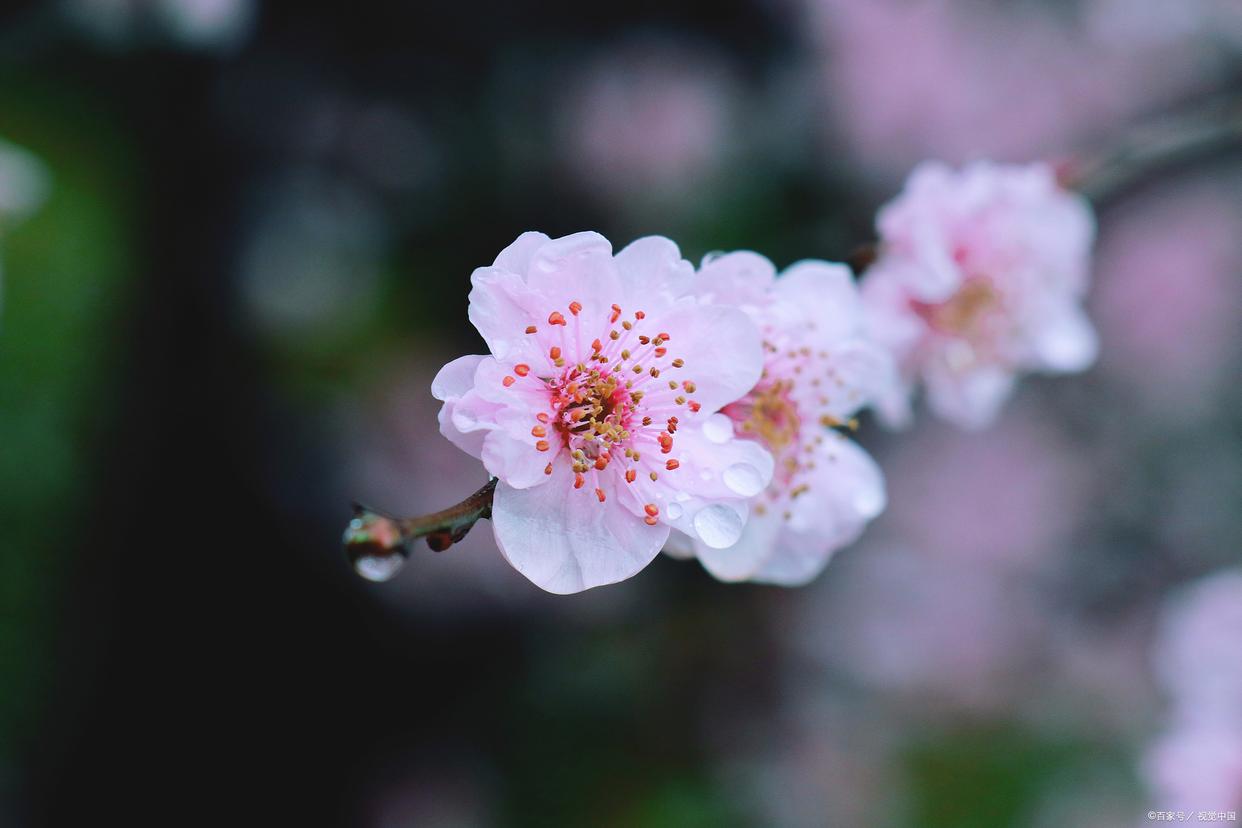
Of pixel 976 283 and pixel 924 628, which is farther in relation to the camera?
pixel 924 628

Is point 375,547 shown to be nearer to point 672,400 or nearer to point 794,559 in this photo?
point 672,400

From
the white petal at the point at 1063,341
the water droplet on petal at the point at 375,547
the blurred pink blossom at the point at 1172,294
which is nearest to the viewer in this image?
the water droplet on petal at the point at 375,547

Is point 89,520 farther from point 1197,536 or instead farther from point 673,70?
point 1197,536

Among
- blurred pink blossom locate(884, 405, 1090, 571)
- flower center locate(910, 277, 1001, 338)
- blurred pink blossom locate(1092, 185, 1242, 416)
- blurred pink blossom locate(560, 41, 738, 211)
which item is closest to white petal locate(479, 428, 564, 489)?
flower center locate(910, 277, 1001, 338)

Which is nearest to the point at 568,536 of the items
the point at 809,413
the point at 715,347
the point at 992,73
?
the point at 715,347

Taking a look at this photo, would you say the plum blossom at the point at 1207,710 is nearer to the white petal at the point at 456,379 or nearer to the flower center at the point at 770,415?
the flower center at the point at 770,415

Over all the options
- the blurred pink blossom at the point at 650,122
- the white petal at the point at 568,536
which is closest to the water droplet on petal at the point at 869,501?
the white petal at the point at 568,536
